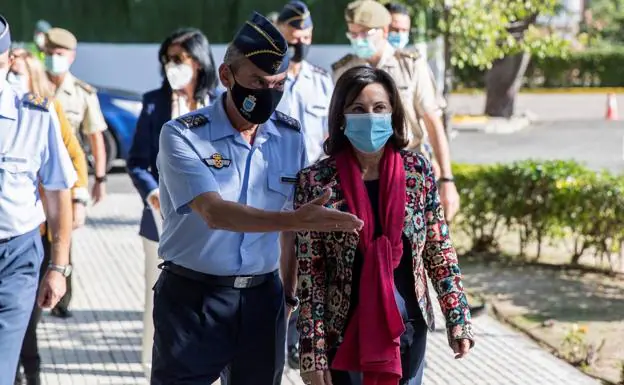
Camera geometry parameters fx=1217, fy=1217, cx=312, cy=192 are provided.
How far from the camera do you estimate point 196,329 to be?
3.92 m

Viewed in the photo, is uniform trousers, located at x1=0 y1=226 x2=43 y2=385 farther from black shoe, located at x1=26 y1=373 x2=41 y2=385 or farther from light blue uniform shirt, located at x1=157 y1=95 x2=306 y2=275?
black shoe, located at x1=26 y1=373 x2=41 y2=385

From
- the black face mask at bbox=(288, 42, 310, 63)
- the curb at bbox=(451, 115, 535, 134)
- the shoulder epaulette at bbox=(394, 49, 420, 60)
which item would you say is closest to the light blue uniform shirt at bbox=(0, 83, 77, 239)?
the black face mask at bbox=(288, 42, 310, 63)

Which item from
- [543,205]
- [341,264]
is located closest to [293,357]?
[341,264]

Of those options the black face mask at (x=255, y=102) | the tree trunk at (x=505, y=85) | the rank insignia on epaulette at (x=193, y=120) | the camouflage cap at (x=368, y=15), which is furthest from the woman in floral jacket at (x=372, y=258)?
the tree trunk at (x=505, y=85)

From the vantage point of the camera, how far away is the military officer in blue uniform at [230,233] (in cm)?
383

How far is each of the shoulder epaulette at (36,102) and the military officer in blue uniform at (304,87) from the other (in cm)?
209

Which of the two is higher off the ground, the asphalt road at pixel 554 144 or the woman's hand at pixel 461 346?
the woman's hand at pixel 461 346

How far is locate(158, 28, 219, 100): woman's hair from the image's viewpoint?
19.5 ft

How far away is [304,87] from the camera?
669 cm

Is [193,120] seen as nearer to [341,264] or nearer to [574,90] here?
[341,264]

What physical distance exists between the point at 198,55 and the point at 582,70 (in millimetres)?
36305

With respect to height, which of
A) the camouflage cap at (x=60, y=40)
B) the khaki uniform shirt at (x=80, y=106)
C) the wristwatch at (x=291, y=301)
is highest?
the camouflage cap at (x=60, y=40)

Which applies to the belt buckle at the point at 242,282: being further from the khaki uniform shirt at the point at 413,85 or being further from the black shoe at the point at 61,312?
the black shoe at the point at 61,312

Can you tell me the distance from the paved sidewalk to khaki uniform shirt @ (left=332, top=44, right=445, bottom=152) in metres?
1.31
